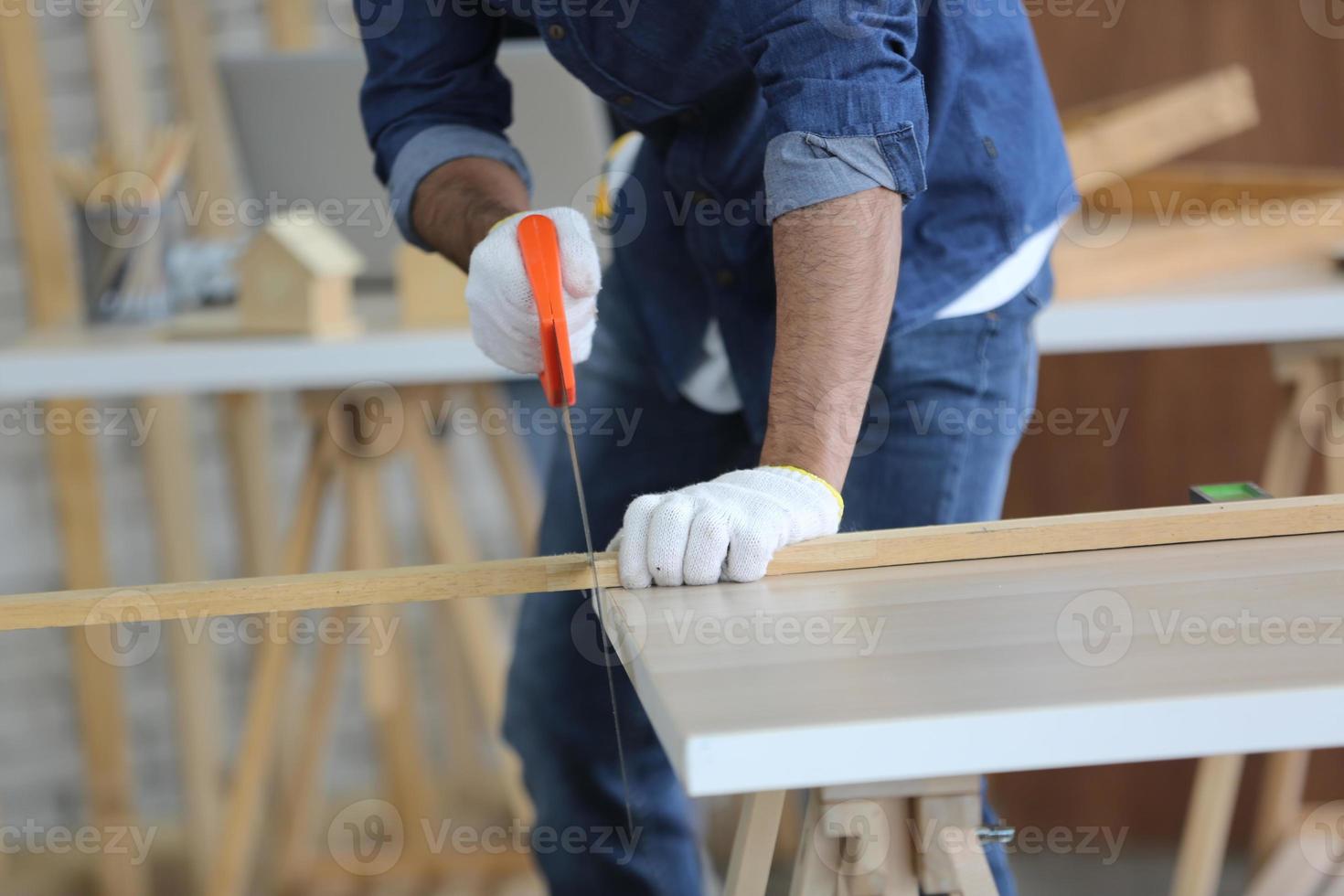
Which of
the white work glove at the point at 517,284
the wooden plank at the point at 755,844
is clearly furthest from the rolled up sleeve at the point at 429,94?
the wooden plank at the point at 755,844

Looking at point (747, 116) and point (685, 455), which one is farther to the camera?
point (685, 455)

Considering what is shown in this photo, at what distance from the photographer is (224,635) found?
2.45 metres

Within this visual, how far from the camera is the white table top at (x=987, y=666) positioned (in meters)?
0.53

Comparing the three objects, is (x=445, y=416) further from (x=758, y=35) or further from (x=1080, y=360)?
(x=758, y=35)

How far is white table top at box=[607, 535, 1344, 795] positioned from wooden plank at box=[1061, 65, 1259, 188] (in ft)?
3.29

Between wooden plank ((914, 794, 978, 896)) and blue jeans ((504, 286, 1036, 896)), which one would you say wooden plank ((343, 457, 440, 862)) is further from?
wooden plank ((914, 794, 978, 896))

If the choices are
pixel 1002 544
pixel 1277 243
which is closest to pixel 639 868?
pixel 1002 544

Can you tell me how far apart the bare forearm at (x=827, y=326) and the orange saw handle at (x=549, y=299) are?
139 millimetres

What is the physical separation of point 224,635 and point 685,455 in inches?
59.0

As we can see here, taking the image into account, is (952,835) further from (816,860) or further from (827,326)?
(827,326)

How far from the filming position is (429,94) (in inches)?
46.7

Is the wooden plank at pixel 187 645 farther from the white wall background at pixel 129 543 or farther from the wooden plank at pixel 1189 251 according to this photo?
the wooden plank at pixel 1189 251

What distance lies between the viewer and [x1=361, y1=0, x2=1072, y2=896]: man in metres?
0.86

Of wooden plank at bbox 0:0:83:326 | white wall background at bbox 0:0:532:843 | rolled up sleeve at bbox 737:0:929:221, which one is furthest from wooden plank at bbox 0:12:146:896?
rolled up sleeve at bbox 737:0:929:221
